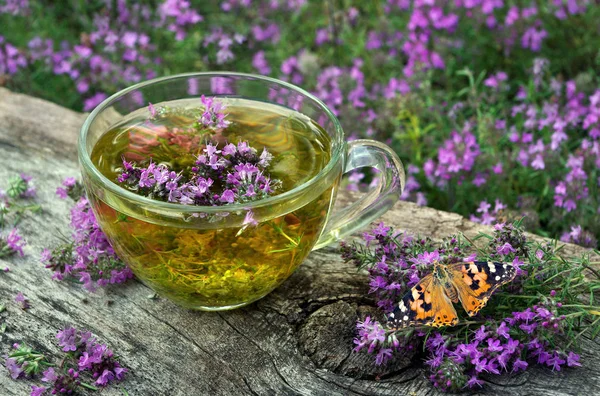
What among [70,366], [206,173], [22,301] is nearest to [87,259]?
[22,301]

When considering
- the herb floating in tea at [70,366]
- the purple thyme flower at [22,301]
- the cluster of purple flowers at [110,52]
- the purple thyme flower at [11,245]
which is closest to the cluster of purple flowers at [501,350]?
the herb floating in tea at [70,366]

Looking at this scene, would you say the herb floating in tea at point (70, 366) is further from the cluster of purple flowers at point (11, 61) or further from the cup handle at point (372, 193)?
the cluster of purple flowers at point (11, 61)

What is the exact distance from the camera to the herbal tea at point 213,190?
1.64m

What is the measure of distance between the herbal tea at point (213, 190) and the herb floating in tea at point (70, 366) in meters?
0.20

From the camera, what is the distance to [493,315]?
72.4 inches

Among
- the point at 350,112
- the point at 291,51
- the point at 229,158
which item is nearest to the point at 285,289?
the point at 229,158

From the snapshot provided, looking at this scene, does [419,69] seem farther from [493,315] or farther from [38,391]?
[38,391]

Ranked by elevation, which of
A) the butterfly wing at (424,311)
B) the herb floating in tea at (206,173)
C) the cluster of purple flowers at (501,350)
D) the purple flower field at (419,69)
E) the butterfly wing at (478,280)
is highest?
the herb floating in tea at (206,173)

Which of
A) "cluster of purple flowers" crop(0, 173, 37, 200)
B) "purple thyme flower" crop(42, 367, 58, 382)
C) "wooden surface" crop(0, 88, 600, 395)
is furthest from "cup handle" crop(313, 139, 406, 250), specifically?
"cluster of purple flowers" crop(0, 173, 37, 200)

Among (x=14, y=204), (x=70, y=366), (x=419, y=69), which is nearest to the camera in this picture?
(x=70, y=366)

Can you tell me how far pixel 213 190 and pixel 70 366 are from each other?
554mm

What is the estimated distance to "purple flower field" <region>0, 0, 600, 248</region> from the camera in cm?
291

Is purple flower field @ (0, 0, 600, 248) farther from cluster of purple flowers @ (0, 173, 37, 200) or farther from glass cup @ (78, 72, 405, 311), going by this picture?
cluster of purple flowers @ (0, 173, 37, 200)

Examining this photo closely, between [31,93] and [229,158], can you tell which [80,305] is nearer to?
[229,158]
